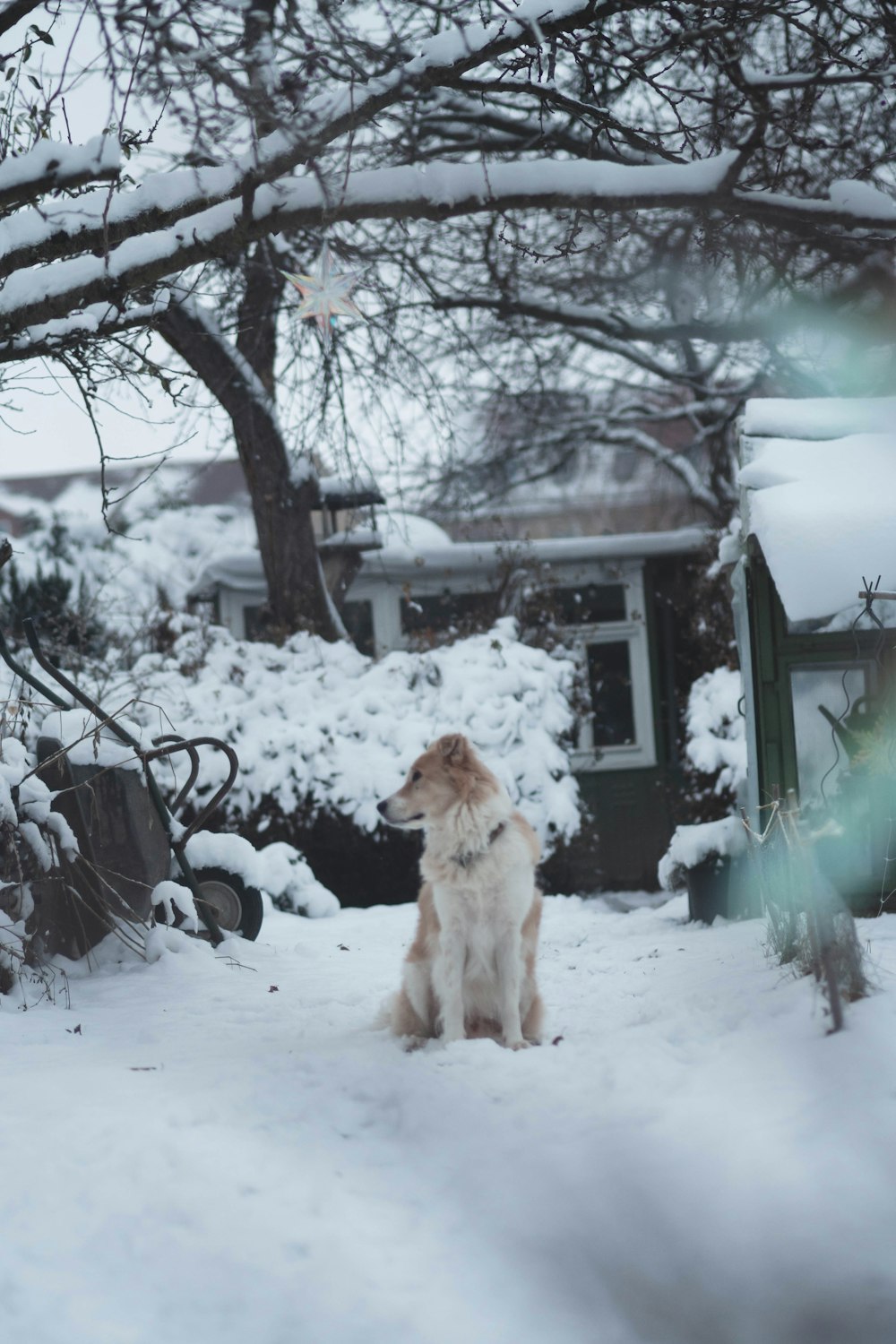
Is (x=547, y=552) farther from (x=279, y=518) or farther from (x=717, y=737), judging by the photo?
(x=717, y=737)

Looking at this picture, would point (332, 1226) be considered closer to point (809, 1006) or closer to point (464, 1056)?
point (464, 1056)

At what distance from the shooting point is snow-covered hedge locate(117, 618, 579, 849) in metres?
9.80

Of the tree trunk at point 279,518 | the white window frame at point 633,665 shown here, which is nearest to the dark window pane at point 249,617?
the tree trunk at point 279,518

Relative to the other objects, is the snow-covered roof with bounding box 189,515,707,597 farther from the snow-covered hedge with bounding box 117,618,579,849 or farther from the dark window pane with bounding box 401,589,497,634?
the snow-covered hedge with bounding box 117,618,579,849

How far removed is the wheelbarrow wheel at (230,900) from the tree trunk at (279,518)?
463 centimetres

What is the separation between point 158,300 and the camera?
588 centimetres

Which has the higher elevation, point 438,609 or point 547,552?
point 547,552

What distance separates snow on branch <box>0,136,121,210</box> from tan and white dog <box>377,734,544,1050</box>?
299 cm

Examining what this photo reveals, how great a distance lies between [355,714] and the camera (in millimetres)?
10023

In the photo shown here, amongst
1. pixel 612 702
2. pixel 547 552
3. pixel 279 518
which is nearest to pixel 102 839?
pixel 279 518

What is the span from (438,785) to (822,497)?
2895 millimetres

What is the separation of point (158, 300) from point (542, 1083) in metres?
4.41

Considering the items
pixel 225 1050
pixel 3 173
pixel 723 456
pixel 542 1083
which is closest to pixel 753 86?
pixel 3 173

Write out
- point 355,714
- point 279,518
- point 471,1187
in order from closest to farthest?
point 471,1187 → point 355,714 → point 279,518
